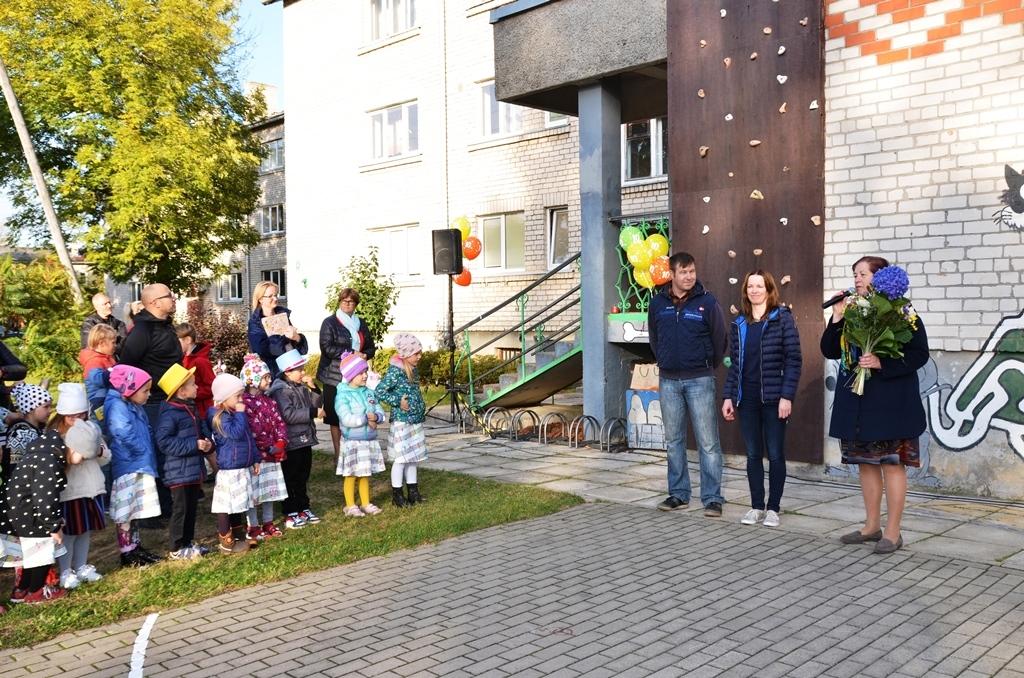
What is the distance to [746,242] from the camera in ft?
30.8

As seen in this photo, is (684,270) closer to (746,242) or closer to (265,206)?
(746,242)

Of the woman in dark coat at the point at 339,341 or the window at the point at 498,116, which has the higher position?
the window at the point at 498,116

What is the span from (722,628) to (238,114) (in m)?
24.5

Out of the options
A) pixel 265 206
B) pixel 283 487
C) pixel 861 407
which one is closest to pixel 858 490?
pixel 861 407

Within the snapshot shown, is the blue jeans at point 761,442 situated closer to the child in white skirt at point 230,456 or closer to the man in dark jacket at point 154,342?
the child in white skirt at point 230,456

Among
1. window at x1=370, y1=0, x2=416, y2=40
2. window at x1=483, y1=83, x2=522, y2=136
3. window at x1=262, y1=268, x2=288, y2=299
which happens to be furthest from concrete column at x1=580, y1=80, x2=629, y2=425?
window at x1=262, y1=268, x2=288, y2=299

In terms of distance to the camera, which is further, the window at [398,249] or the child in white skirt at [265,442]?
the window at [398,249]

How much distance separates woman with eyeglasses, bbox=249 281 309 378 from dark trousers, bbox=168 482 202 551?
208cm

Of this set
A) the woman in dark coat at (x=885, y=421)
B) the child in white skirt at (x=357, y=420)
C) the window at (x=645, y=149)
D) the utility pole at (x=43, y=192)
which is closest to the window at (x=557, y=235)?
the window at (x=645, y=149)

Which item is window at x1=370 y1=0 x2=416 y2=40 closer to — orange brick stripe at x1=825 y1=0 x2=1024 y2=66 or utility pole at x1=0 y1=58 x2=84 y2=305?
utility pole at x1=0 y1=58 x2=84 y2=305

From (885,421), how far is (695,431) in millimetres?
1857

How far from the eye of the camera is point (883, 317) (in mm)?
5883

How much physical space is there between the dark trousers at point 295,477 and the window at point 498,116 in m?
13.0

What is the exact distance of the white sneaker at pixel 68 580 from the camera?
5.74 metres
